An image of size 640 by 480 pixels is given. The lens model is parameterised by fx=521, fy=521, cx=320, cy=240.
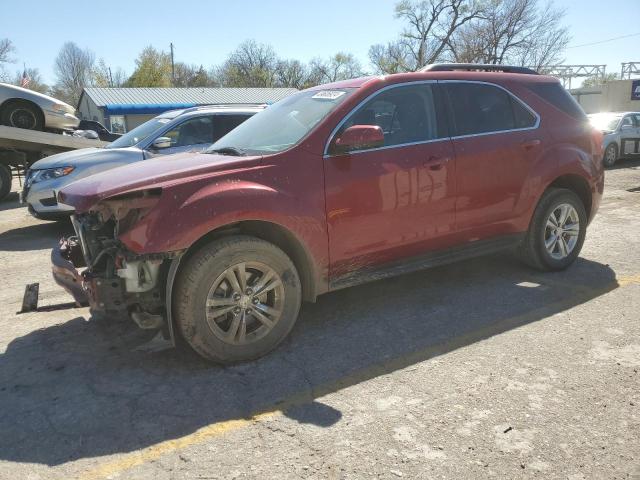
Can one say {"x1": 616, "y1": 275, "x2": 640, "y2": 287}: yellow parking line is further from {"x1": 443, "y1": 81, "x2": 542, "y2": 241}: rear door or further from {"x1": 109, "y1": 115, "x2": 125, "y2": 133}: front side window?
{"x1": 109, "y1": 115, "x2": 125, "y2": 133}: front side window

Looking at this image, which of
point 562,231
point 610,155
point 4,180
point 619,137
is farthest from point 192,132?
point 619,137

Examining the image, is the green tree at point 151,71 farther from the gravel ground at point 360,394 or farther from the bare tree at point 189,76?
the gravel ground at point 360,394

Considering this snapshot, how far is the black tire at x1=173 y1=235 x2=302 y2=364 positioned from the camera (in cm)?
316

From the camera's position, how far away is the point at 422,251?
4164mm

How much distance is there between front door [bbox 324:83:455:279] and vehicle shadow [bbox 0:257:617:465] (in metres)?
0.56

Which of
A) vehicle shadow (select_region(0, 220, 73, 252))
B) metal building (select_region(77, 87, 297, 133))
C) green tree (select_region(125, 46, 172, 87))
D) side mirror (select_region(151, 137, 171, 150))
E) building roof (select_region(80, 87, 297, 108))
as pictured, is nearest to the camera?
side mirror (select_region(151, 137, 171, 150))

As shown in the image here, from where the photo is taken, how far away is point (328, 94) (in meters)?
4.09

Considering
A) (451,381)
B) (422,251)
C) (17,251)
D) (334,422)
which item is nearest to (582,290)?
(422,251)

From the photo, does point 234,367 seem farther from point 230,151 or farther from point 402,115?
point 402,115

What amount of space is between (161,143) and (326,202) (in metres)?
4.29

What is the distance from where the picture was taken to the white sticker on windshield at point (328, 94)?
3965mm

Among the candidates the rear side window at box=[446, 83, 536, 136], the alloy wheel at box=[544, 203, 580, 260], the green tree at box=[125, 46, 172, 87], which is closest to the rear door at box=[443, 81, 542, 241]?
the rear side window at box=[446, 83, 536, 136]

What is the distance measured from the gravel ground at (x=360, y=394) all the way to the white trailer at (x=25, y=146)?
667cm

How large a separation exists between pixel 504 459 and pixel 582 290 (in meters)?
→ 2.70
